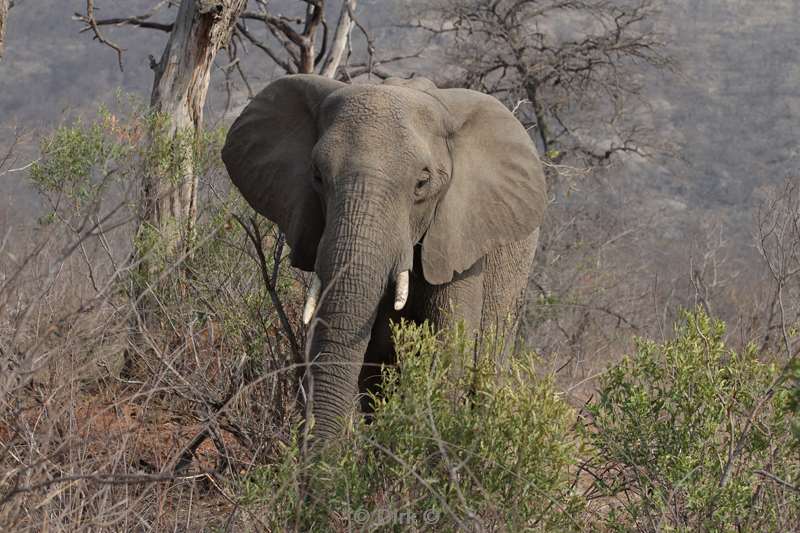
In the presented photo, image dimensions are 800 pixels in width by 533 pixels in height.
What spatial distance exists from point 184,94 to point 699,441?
219 inches

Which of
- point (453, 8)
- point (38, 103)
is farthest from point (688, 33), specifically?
point (453, 8)

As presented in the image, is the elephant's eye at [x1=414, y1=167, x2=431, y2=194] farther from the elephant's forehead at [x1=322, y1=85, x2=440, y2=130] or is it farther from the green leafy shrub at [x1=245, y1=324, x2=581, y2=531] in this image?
the green leafy shrub at [x1=245, y1=324, x2=581, y2=531]

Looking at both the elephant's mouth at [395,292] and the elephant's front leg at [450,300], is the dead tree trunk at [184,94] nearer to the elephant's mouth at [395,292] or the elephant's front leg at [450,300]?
the elephant's front leg at [450,300]

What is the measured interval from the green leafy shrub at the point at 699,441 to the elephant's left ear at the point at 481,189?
129cm

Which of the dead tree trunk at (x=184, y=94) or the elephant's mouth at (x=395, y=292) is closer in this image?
the elephant's mouth at (x=395, y=292)

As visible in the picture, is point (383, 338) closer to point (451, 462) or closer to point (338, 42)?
point (451, 462)

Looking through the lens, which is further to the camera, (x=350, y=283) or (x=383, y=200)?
(x=383, y=200)

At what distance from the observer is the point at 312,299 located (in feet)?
16.4

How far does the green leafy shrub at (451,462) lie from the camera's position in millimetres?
3910

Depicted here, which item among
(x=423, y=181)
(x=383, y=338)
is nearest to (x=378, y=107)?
(x=423, y=181)

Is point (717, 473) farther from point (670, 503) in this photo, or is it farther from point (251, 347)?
point (251, 347)

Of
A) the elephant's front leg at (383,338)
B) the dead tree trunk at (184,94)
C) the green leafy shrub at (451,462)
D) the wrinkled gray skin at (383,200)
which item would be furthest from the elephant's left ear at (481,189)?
the dead tree trunk at (184,94)

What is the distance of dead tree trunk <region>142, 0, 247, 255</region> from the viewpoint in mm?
8312

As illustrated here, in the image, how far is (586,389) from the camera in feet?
36.6
